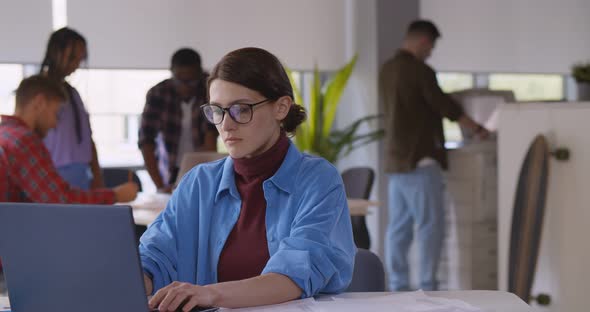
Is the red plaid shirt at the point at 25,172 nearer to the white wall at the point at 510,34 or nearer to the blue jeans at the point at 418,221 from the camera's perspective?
the blue jeans at the point at 418,221

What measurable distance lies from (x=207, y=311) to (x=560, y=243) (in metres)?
2.59

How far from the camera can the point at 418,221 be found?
5.34 m

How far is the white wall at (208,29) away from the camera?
20.2 ft

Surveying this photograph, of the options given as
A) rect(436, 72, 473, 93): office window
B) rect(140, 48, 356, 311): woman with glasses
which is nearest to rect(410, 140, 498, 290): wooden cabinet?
rect(436, 72, 473, 93): office window

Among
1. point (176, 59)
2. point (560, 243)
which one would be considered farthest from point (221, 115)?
point (176, 59)

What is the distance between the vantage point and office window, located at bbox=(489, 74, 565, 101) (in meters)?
8.00

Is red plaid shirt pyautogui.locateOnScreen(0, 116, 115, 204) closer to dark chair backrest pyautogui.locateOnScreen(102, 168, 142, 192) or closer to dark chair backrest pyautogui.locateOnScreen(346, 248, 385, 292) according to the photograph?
dark chair backrest pyautogui.locateOnScreen(346, 248, 385, 292)

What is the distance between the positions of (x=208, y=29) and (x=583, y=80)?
10.8 feet

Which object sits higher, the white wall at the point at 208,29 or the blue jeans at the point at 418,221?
the white wall at the point at 208,29

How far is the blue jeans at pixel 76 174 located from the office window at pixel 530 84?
4.70 metres

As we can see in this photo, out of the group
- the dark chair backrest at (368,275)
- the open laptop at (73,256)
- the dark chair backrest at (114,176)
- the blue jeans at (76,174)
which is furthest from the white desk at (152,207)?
the open laptop at (73,256)

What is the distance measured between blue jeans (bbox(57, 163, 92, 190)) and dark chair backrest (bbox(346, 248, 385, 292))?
7.82ft

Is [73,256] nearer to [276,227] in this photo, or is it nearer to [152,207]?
[276,227]

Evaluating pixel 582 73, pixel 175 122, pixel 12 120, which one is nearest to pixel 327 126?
pixel 175 122
